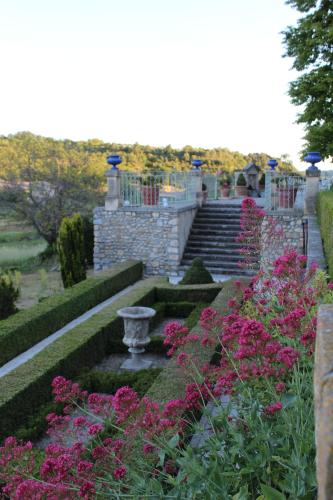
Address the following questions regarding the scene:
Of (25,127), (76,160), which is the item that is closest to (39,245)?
(76,160)

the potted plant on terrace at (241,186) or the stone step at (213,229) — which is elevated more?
the potted plant on terrace at (241,186)

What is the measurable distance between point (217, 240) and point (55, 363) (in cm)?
920

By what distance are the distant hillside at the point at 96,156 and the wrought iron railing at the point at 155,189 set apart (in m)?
8.55

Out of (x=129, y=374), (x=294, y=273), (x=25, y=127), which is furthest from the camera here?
(x=25, y=127)

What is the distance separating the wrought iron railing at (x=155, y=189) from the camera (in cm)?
1445

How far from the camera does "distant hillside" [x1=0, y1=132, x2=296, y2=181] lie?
23078 millimetres

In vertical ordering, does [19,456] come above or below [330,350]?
below

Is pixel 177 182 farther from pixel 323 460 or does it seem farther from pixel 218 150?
pixel 218 150

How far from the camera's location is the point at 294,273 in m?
3.66

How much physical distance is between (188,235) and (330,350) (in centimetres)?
1394

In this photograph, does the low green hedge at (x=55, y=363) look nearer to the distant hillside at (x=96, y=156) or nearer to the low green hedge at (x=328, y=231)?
the low green hedge at (x=328, y=231)

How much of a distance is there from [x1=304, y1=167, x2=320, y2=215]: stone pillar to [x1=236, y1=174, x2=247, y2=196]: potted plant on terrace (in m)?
9.61

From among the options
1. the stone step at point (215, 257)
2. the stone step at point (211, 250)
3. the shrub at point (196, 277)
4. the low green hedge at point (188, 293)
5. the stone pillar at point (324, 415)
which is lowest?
the low green hedge at point (188, 293)

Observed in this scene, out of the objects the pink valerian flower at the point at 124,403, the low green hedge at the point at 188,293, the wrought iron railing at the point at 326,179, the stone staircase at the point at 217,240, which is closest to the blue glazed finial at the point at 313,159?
the wrought iron railing at the point at 326,179
